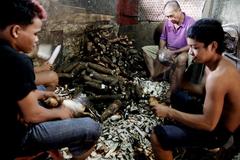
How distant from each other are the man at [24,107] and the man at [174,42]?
4009 millimetres

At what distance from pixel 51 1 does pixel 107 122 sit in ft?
10.9

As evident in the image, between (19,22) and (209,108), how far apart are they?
2421 millimetres

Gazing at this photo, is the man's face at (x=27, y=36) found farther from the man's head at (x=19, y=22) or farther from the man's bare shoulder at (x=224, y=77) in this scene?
the man's bare shoulder at (x=224, y=77)

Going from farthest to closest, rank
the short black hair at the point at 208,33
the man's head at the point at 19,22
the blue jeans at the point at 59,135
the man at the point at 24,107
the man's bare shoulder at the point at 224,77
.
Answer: the short black hair at the point at 208,33
the man's bare shoulder at the point at 224,77
the blue jeans at the point at 59,135
the man's head at the point at 19,22
the man at the point at 24,107

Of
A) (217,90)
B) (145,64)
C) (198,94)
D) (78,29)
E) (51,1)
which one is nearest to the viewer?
(217,90)

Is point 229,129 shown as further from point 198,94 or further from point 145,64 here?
point 145,64

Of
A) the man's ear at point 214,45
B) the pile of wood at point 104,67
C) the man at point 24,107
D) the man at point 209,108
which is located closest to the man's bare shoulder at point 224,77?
the man at point 209,108

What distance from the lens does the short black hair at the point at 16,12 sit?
9.66ft

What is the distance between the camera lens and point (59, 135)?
331cm

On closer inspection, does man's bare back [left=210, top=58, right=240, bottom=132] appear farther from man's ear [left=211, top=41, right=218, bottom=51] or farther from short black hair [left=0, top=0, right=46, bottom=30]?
short black hair [left=0, top=0, right=46, bottom=30]

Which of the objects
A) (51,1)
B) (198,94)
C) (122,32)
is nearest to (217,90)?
(198,94)

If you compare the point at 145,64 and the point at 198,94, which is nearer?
the point at 198,94

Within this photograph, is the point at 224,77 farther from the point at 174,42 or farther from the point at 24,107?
the point at 174,42

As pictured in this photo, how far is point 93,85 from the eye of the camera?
6.66 metres
